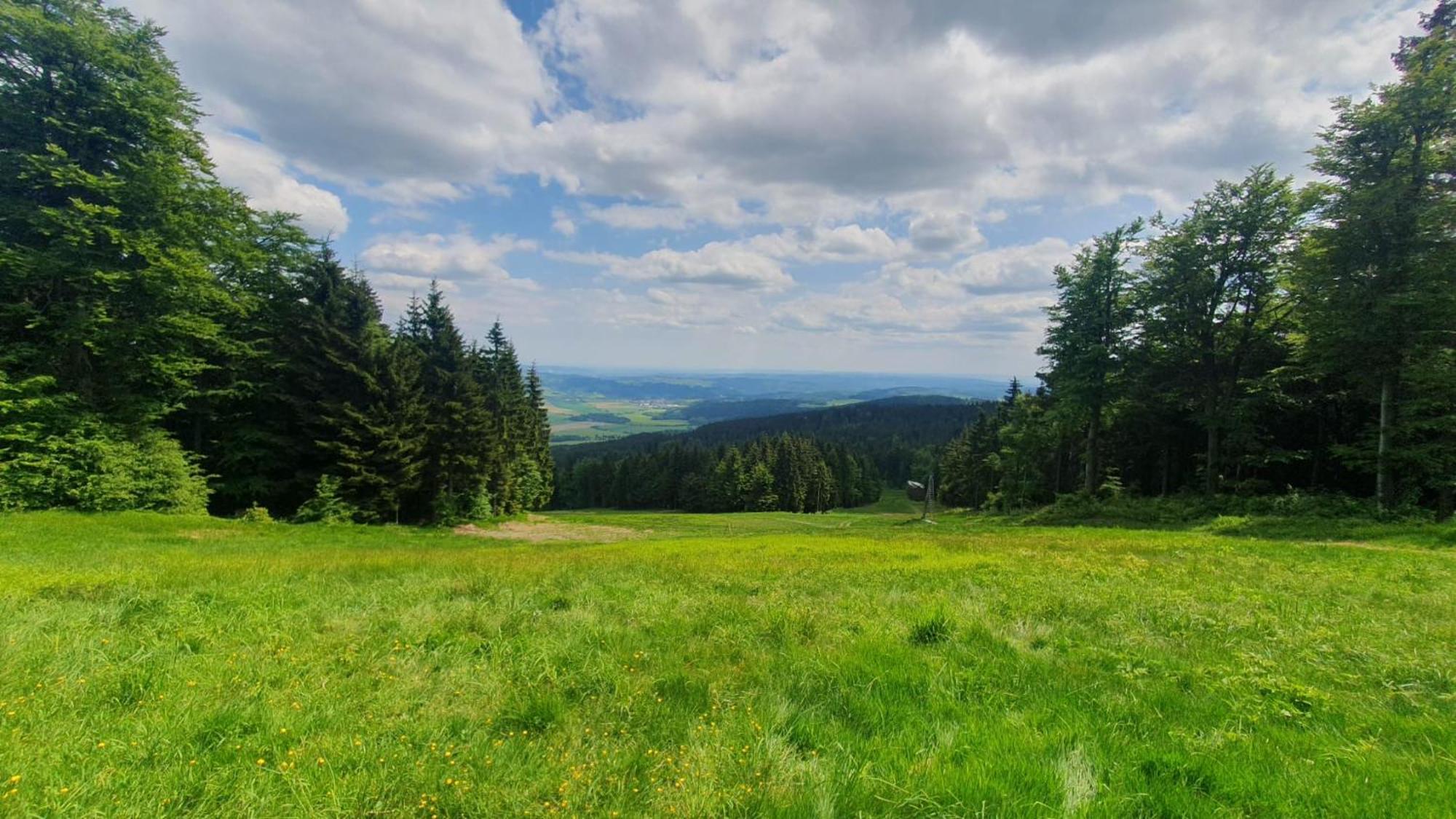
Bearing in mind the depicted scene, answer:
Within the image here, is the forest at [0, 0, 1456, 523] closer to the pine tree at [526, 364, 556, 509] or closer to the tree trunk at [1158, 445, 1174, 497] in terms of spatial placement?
the tree trunk at [1158, 445, 1174, 497]

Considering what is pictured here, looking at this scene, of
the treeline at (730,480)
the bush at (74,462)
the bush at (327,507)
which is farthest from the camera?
the treeline at (730,480)

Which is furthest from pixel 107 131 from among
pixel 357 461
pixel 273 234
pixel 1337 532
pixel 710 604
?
pixel 1337 532

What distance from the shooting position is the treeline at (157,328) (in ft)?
62.8

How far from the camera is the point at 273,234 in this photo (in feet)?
98.0

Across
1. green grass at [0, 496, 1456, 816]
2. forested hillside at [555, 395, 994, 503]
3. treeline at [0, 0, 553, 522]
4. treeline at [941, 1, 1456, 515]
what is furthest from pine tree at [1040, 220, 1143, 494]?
forested hillside at [555, 395, 994, 503]

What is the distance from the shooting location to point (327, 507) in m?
26.0

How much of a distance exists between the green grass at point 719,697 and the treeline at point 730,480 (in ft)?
245

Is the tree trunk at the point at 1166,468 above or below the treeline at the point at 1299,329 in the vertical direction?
below

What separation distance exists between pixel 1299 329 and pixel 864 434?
464ft

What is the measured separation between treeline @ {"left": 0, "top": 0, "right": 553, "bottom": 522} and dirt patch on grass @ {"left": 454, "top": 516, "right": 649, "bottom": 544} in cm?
283

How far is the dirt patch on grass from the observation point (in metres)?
30.2

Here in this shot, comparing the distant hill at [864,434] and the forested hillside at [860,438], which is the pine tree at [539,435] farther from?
the distant hill at [864,434]

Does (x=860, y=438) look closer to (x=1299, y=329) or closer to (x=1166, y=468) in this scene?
(x=1166, y=468)

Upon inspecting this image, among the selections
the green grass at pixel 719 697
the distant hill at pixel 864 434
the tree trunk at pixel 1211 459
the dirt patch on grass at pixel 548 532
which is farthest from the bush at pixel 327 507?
the distant hill at pixel 864 434
